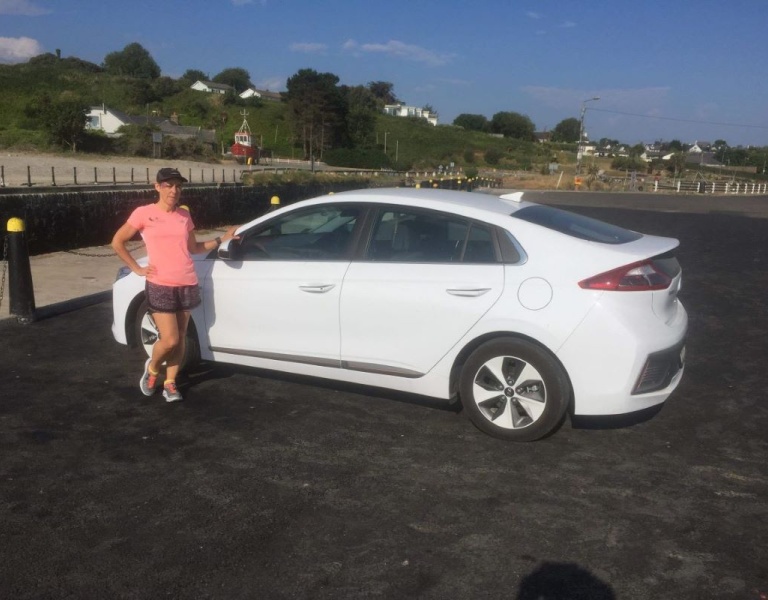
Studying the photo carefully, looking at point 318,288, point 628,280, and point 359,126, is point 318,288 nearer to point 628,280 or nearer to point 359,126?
point 628,280

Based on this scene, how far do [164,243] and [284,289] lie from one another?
0.86 meters

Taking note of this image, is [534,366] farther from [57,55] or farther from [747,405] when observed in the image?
[57,55]

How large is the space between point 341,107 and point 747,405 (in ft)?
278

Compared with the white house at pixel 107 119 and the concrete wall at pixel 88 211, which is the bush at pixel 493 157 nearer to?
the white house at pixel 107 119

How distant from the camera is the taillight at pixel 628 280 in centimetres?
477

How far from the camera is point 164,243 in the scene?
17.9 feet

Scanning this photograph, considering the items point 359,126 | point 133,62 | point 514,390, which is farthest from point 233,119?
point 514,390

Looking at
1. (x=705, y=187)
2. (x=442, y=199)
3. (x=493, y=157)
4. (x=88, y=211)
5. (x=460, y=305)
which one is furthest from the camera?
(x=493, y=157)


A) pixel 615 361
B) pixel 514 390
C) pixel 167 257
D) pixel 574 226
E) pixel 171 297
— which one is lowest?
pixel 514 390

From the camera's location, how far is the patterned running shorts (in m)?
5.48

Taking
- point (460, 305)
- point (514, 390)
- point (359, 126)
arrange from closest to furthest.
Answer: point (514, 390), point (460, 305), point (359, 126)

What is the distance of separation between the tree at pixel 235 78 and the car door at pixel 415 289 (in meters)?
156

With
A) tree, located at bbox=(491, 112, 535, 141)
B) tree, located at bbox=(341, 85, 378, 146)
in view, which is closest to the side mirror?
tree, located at bbox=(341, 85, 378, 146)

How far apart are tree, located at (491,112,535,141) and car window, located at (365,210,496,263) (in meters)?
145
